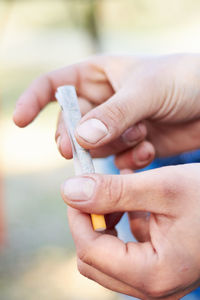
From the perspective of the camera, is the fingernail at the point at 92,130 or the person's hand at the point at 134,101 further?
the person's hand at the point at 134,101

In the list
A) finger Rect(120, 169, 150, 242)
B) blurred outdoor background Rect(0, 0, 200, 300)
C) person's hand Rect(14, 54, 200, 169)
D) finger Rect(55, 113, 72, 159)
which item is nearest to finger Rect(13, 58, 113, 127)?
person's hand Rect(14, 54, 200, 169)

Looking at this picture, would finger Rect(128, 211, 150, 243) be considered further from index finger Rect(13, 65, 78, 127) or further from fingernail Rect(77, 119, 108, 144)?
index finger Rect(13, 65, 78, 127)

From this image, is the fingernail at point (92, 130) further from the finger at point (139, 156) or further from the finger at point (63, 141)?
the finger at point (139, 156)

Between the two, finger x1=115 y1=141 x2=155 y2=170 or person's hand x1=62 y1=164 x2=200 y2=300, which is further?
finger x1=115 y1=141 x2=155 y2=170

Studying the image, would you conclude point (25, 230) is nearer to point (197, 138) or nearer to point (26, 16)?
point (197, 138)

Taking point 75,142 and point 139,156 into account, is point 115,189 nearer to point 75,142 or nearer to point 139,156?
point 75,142

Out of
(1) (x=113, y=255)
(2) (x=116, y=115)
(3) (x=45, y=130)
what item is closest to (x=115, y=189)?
(1) (x=113, y=255)

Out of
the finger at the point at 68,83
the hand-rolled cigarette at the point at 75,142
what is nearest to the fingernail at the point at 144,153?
the finger at the point at 68,83
